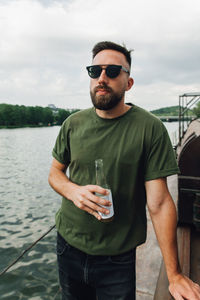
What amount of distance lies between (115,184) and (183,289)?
34.5 inches

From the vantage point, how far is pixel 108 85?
200 cm

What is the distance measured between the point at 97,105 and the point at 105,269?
1418mm

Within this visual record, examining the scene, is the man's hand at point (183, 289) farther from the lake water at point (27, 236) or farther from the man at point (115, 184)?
the lake water at point (27, 236)

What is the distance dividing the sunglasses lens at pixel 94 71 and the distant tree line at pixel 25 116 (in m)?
114

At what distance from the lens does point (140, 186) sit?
1980 mm

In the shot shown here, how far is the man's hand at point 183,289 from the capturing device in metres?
1.54

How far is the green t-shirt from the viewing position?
1815 millimetres

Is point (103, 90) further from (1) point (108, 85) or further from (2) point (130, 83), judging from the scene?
(2) point (130, 83)

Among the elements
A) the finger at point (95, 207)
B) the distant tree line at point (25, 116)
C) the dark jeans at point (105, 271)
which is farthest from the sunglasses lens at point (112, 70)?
the distant tree line at point (25, 116)

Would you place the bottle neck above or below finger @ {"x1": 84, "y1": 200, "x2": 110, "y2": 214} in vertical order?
above

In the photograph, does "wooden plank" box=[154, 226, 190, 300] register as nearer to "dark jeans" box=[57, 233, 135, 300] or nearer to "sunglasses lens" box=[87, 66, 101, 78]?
"dark jeans" box=[57, 233, 135, 300]

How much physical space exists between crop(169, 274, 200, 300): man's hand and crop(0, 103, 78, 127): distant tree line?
115m

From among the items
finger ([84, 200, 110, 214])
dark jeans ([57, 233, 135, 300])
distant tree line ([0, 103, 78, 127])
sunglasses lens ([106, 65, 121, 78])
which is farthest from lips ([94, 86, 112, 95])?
distant tree line ([0, 103, 78, 127])

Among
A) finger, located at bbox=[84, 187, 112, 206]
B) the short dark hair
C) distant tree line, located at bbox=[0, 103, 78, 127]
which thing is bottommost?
finger, located at bbox=[84, 187, 112, 206]
